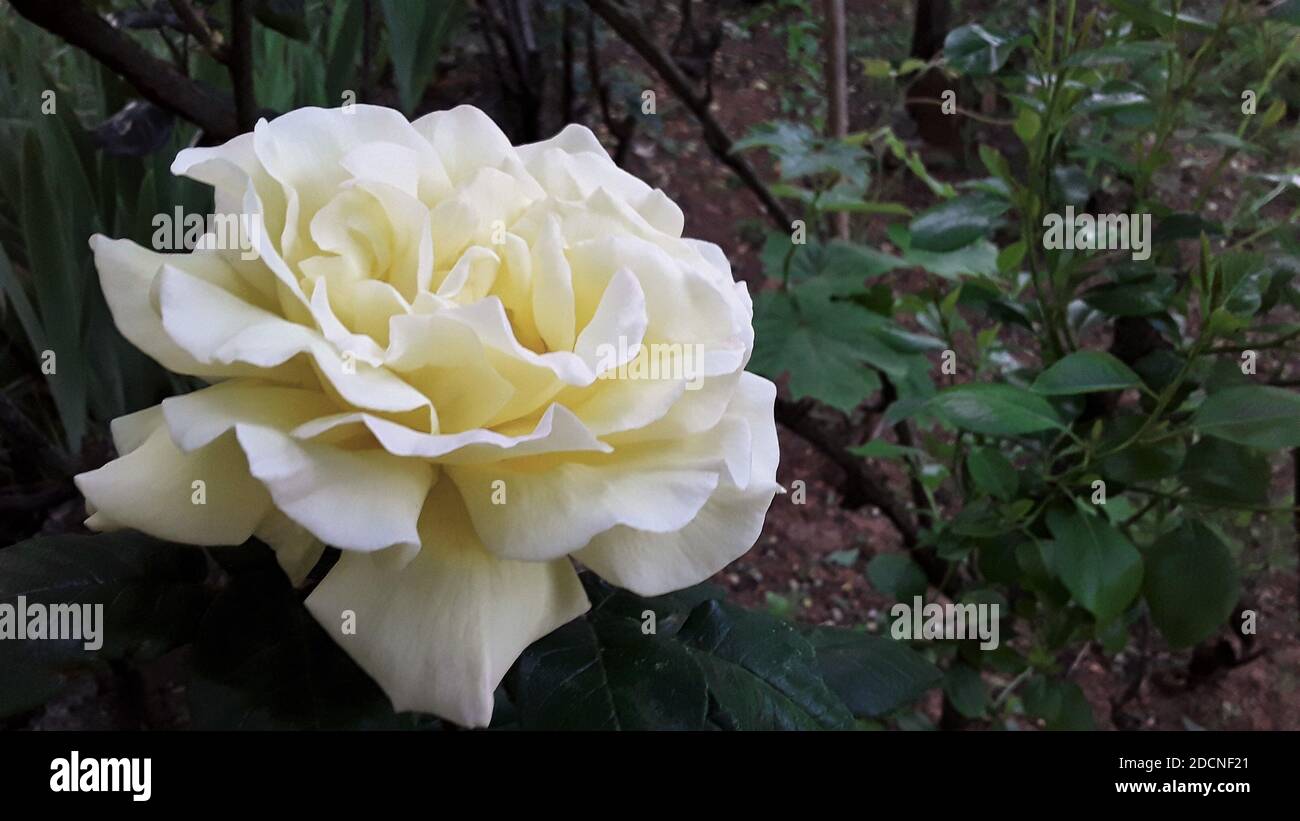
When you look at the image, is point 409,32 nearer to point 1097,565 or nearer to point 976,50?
point 976,50

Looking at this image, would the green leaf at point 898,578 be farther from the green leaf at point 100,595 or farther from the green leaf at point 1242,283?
the green leaf at point 100,595

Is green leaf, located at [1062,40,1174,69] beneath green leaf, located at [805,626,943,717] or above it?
above

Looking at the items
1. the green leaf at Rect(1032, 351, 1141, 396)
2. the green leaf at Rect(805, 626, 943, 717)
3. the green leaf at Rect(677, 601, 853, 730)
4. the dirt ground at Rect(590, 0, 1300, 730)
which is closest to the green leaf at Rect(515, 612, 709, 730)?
the green leaf at Rect(677, 601, 853, 730)

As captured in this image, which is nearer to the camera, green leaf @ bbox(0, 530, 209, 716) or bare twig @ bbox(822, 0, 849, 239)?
green leaf @ bbox(0, 530, 209, 716)

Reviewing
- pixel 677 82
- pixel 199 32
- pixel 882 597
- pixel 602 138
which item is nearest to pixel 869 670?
pixel 199 32

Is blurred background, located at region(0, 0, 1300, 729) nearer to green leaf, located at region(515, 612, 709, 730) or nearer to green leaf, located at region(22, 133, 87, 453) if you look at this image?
green leaf, located at region(22, 133, 87, 453)

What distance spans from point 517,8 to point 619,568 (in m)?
0.77

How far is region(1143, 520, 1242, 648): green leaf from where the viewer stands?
0.60 meters

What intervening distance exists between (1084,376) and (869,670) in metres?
0.22

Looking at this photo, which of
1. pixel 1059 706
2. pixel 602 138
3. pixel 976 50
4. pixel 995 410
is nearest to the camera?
pixel 995 410

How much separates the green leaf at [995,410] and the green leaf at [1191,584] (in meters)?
0.14

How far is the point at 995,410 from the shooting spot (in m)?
0.56

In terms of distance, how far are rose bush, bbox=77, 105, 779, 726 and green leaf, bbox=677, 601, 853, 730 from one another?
8 cm
